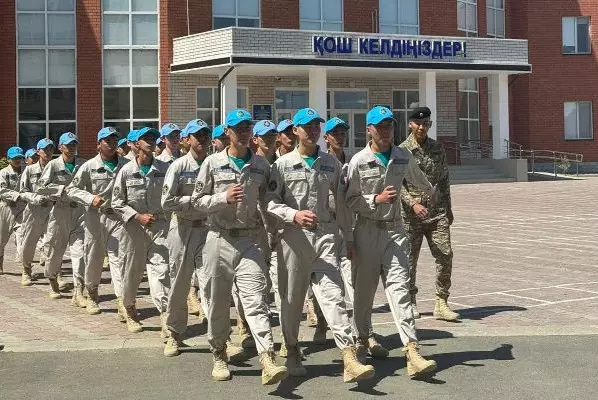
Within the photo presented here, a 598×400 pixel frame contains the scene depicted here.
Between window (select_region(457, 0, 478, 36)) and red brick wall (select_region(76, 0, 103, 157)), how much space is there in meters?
16.1

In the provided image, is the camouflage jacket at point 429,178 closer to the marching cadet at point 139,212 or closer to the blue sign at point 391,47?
the marching cadet at point 139,212

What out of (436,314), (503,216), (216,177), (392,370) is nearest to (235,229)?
(216,177)

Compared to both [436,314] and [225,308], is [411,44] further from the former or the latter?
[225,308]

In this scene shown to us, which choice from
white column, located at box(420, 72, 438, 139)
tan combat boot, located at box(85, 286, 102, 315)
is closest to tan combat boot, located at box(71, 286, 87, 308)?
tan combat boot, located at box(85, 286, 102, 315)

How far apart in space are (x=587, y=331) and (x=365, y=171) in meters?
2.81

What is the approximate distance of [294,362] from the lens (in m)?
7.68

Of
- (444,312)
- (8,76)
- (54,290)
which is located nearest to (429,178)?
(444,312)

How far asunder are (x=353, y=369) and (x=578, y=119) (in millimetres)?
40060

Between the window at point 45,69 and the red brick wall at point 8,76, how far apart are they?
6.7 inches

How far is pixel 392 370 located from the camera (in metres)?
7.70

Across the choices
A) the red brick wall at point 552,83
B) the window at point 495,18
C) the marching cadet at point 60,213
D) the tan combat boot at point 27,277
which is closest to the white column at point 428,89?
the window at point 495,18

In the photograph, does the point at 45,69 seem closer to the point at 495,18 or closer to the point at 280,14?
the point at 280,14

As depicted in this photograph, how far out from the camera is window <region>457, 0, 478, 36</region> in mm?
41000

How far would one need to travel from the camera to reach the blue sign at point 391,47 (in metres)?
32.8
